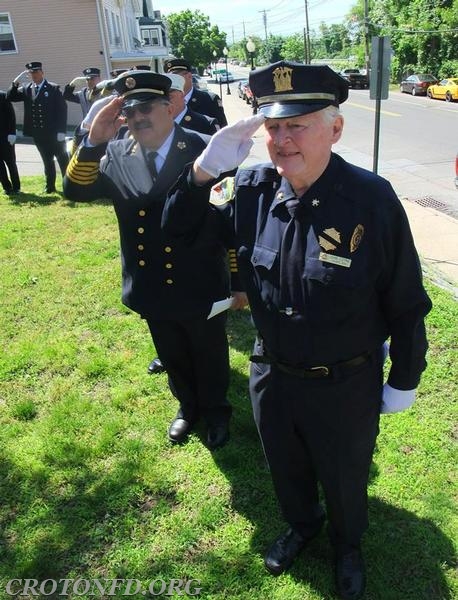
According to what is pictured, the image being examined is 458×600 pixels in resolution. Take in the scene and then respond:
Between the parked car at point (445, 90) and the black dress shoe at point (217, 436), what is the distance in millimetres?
28871

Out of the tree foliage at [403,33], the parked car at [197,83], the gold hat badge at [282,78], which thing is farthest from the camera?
the tree foliage at [403,33]

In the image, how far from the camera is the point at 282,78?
5.27 feet

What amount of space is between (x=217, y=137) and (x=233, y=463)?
1.97 metres

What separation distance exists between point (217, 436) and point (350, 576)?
1.14 m

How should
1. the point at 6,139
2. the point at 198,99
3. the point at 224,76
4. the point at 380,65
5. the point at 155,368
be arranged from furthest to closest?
the point at 224,76, the point at 6,139, the point at 380,65, the point at 198,99, the point at 155,368

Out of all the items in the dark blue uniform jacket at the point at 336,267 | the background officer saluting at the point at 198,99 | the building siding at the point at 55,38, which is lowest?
the dark blue uniform jacket at the point at 336,267

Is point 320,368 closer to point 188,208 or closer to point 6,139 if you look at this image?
point 188,208

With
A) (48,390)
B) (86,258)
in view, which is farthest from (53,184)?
(48,390)

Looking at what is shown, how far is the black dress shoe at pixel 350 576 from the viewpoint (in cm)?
217

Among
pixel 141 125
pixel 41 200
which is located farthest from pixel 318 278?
pixel 41 200

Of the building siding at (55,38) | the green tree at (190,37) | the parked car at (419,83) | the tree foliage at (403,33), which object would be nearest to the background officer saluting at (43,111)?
the building siding at (55,38)

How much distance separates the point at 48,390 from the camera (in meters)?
3.79

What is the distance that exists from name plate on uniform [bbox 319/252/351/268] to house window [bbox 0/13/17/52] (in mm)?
22912

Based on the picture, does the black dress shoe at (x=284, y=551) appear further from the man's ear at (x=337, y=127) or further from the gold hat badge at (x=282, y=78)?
the gold hat badge at (x=282, y=78)
